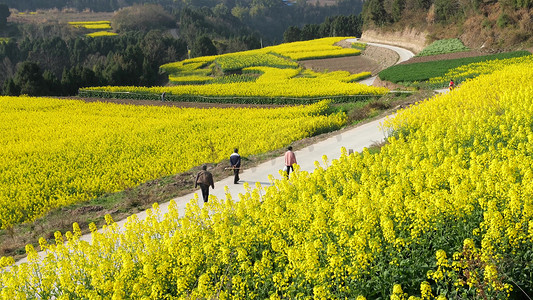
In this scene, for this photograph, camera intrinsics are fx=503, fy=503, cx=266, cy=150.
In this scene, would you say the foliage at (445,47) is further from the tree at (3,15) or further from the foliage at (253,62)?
the tree at (3,15)

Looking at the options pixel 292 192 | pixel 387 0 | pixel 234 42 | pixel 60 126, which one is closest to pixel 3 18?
pixel 234 42

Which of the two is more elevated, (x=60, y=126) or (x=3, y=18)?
(x=3, y=18)

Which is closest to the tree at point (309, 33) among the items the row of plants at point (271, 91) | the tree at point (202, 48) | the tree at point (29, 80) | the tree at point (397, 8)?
the tree at point (202, 48)

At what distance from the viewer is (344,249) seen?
778cm

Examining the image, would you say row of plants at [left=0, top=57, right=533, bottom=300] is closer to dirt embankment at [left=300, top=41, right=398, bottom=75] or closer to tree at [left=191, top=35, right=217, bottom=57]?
dirt embankment at [left=300, top=41, right=398, bottom=75]

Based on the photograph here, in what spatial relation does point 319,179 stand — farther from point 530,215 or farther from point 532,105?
point 532,105

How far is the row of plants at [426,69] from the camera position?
42.7 m

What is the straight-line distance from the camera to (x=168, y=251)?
884 centimetres

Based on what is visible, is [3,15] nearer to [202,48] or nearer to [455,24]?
[202,48]

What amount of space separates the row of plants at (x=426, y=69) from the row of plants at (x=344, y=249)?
32624mm

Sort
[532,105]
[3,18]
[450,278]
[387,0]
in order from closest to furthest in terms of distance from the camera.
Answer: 1. [450,278]
2. [532,105]
3. [387,0]
4. [3,18]

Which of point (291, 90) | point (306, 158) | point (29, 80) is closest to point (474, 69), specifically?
point (291, 90)

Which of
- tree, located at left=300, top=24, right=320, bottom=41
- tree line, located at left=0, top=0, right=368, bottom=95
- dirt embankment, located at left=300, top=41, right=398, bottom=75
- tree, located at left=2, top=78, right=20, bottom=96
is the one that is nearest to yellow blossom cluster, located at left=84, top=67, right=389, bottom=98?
dirt embankment, located at left=300, top=41, right=398, bottom=75

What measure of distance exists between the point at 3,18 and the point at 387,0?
123 metres
